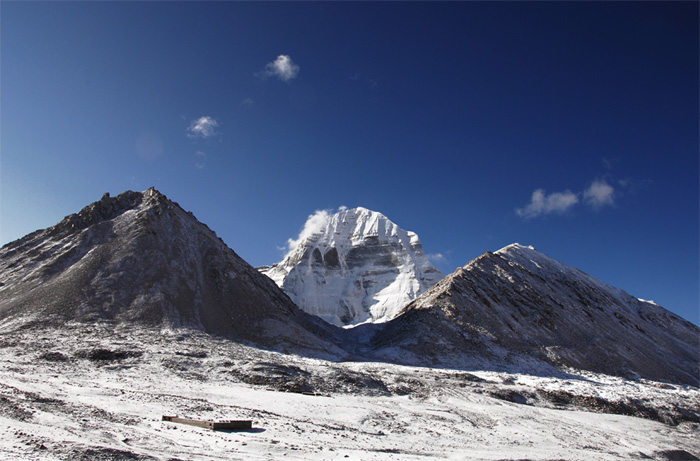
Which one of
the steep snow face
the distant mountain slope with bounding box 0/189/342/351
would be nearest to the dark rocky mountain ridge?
the distant mountain slope with bounding box 0/189/342/351

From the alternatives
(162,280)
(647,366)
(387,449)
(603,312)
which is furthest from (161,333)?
(603,312)

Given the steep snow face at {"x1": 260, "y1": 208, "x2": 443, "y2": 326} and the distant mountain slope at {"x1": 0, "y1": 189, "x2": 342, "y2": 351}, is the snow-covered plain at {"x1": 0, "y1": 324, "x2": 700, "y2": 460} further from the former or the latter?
the steep snow face at {"x1": 260, "y1": 208, "x2": 443, "y2": 326}

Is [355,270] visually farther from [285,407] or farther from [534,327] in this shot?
[285,407]

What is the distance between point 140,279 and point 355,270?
88734 mm

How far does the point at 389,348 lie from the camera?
147 ft

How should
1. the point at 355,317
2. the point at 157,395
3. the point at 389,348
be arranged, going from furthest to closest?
the point at 355,317, the point at 389,348, the point at 157,395

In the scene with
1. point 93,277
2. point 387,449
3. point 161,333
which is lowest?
point 387,449

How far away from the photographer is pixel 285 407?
20.5 meters

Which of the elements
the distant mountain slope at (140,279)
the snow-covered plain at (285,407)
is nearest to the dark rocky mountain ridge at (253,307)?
the distant mountain slope at (140,279)

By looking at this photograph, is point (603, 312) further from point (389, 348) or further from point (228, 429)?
point (228, 429)

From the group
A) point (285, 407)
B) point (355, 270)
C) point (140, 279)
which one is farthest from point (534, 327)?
point (355, 270)

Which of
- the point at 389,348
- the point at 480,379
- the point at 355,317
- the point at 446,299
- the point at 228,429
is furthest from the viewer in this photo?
the point at 355,317

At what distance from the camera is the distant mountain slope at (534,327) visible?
4484 cm

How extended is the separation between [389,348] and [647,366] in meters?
30.7
